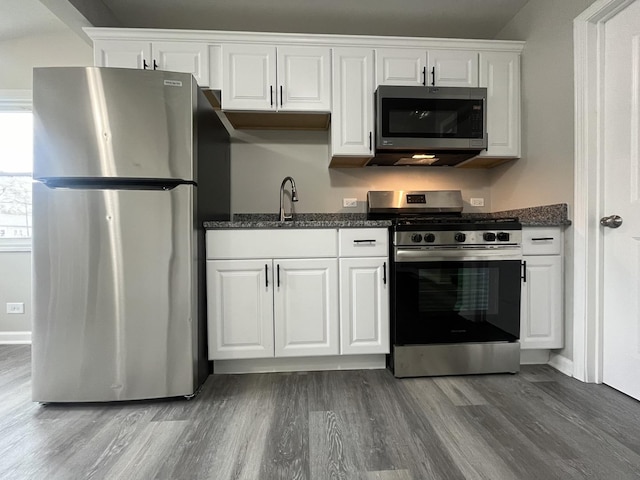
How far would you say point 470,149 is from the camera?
7.48 feet

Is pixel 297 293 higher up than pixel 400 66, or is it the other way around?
pixel 400 66

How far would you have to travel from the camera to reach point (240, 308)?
1.88m

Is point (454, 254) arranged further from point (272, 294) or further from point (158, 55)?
point (158, 55)

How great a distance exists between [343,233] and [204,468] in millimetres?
1302

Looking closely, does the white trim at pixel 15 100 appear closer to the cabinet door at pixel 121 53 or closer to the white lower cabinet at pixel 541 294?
the cabinet door at pixel 121 53

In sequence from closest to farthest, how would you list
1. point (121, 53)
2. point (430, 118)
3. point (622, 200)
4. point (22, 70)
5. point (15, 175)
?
point (622, 200)
point (121, 53)
point (430, 118)
point (22, 70)
point (15, 175)

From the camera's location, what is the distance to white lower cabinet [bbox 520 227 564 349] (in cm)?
196

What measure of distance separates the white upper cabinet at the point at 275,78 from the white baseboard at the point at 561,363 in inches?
88.6

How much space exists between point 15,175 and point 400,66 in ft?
10.5

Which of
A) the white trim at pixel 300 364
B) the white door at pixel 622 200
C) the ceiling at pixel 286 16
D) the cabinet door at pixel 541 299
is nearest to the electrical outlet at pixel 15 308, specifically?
the white trim at pixel 300 364

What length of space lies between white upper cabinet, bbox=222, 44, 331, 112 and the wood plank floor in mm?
1822

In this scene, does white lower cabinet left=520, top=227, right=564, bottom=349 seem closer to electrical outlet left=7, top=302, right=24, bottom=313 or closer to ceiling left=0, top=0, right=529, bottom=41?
ceiling left=0, top=0, right=529, bottom=41

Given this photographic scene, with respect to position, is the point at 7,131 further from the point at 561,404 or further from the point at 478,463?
the point at 561,404

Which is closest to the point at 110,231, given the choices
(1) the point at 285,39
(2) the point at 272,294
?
(2) the point at 272,294
